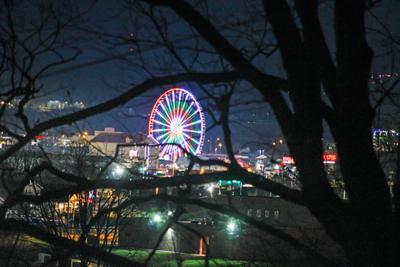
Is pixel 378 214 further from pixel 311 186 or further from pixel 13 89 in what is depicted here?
pixel 13 89

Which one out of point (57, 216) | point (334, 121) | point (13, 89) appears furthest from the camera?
point (57, 216)

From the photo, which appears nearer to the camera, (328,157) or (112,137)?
(328,157)

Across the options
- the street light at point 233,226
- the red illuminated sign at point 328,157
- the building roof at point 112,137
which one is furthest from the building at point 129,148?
the red illuminated sign at point 328,157

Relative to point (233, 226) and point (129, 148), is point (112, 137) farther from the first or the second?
point (233, 226)

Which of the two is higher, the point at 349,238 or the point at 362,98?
the point at 362,98

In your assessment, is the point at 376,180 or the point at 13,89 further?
the point at 13,89

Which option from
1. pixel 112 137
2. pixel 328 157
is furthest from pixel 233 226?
pixel 112 137

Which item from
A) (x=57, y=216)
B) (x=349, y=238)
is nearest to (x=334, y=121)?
(x=349, y=238)

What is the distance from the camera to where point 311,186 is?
2324 millimetres

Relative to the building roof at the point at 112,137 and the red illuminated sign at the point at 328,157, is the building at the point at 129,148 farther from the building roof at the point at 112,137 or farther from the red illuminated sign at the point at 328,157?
the red illuminated sign at the point at 328,157

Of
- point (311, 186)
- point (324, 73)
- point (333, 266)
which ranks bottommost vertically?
point (333, 266)

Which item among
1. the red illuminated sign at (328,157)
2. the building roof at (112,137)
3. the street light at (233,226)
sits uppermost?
the building roof at (112,137)

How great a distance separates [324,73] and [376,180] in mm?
622

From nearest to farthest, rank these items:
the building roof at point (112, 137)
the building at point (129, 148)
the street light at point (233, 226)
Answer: the building at point (129, 148) → the street light at point (233, 226) → the building roof at point (112, 137)
